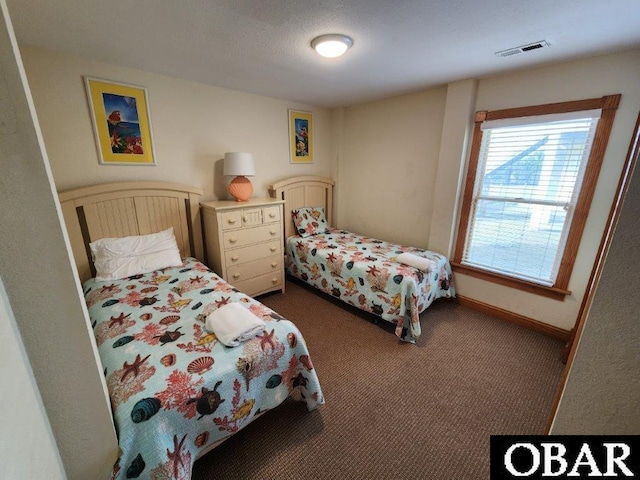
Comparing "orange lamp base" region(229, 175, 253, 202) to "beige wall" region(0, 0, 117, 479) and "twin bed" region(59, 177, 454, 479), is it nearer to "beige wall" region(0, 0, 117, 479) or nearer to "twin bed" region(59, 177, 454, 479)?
"twin bed" region(59, 177, 454, 479)

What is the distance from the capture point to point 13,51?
616 mm

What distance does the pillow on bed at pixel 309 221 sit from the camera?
3346 millimetres

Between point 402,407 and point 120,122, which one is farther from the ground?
point 120,122

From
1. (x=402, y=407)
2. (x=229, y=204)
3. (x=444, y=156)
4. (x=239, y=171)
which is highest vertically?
(x=444, y=156)

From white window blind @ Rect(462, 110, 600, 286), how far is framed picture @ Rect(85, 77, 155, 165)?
10.1 feet

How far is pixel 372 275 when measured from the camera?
7.94 ft

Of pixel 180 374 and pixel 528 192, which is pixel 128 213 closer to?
pixel 180 374

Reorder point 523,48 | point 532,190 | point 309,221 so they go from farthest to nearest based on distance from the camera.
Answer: point 309,221, point 532,190, point 523,48

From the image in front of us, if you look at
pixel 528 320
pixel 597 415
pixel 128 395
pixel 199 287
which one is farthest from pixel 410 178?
pixel 128 395

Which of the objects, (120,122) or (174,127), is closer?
(120,122)

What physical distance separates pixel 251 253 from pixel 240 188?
2.26ft

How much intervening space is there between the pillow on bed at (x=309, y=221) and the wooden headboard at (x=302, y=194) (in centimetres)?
10

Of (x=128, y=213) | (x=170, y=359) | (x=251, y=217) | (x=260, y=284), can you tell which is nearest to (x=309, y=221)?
(x=251, y=217)

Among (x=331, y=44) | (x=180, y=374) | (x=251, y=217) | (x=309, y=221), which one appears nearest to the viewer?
(x=180, y=374)
